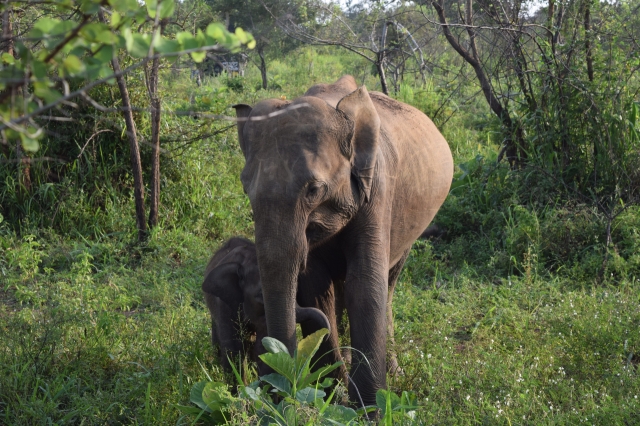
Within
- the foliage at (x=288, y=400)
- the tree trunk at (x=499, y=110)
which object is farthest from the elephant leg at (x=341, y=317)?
the tree trunk at (x=499, y=110)

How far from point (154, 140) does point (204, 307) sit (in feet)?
5.71

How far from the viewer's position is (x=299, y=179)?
366cm

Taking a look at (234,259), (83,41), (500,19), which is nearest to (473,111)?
(500,19)

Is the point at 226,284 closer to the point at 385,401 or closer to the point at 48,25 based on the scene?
the point at 385,401

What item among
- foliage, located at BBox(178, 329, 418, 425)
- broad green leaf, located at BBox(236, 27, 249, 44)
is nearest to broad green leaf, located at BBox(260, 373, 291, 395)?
foliage, located at BBox(178, 329, 418, 425)

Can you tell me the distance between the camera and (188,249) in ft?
24.3

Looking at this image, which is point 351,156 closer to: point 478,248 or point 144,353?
point 144,353

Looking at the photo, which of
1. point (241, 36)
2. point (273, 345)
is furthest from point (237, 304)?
point (241, 36)

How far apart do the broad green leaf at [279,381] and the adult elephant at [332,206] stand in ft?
0.56

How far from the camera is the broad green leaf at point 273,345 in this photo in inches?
142

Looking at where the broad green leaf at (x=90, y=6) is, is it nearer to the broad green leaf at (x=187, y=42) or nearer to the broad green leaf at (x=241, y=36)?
the broad green leaf at (x=187, y=42)

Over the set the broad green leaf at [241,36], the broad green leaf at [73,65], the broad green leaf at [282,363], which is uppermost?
the broad green leaf at [241,36]

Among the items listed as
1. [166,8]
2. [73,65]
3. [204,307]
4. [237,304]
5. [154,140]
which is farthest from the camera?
[154,140]

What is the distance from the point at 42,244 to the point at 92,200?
0.71 m
